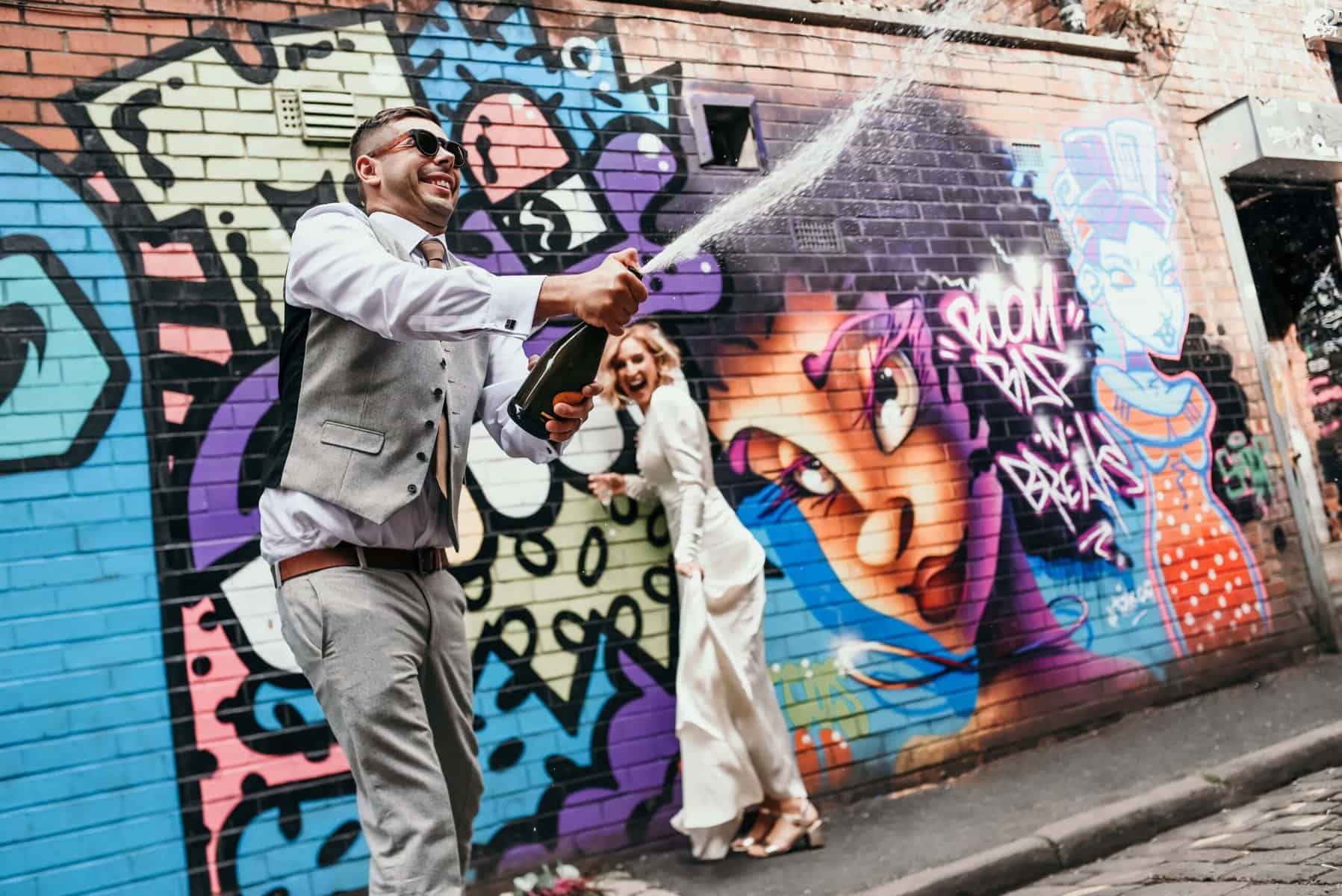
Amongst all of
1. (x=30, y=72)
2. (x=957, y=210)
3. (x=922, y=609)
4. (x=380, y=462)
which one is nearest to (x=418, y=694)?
(x=380, y=462)

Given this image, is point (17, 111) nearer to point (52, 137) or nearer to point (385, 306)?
point (52, 137)

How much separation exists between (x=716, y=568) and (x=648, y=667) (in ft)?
2.14

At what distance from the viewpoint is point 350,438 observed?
246 cm

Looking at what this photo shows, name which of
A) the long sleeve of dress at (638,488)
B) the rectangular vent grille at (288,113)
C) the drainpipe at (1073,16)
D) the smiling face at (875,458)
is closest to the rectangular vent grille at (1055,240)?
the smiling face at (875,458)

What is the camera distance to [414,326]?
227 cm

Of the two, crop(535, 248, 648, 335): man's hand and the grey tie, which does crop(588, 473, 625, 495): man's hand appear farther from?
crop(535, 248, 648, 335): man's hand

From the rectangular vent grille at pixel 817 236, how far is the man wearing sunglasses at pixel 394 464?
11.9ft

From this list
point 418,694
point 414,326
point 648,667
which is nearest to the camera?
point 414,326

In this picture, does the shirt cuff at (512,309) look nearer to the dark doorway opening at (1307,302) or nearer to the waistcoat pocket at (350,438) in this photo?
the waistcoat pocket at (350,438)

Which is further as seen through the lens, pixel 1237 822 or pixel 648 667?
pixel 648 667

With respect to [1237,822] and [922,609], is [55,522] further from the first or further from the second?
[1237,822]

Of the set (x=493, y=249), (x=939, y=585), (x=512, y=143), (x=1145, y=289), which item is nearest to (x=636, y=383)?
(x=493, y=249)

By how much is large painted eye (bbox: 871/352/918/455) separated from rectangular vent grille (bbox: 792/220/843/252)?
70 centimetres

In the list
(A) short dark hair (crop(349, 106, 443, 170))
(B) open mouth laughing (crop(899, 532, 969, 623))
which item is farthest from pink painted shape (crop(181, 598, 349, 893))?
(B) open mouth laughing (crop(899, 532, 969, 623))
